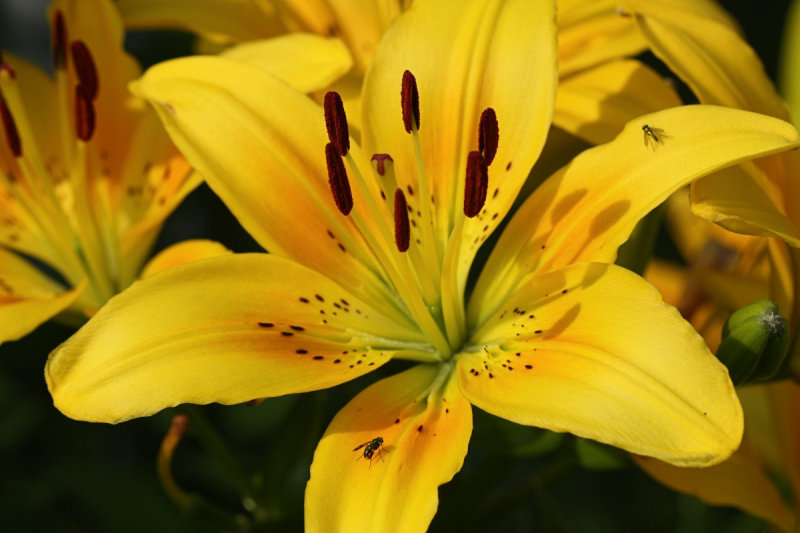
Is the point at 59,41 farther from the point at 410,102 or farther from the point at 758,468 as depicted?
the point at 758,468

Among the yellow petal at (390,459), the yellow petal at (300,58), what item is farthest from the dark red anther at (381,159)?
the yellow petal at (390,459)

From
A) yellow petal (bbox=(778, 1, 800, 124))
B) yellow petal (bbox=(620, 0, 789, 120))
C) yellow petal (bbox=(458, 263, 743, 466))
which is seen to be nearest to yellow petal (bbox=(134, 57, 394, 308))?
yellow petal (bbox=(458, 263, 743, 466))

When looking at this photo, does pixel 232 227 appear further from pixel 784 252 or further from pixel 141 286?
pixel 784 252

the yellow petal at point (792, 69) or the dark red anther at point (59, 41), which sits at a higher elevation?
the dark red anther at point (59, 41)

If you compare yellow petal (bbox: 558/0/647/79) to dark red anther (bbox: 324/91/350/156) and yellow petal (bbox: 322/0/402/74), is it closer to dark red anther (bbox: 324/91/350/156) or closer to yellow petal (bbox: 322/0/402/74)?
yellow petal (bbox: 322/0/402/74)

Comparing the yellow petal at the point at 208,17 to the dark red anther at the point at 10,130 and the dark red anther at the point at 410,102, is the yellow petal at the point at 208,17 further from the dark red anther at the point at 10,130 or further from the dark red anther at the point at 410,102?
the dark red anther at the point at 410,102

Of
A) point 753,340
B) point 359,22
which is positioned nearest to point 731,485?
point 753,340

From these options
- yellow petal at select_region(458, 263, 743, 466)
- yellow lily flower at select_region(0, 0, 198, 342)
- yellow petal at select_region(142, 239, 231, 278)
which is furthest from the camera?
yellow lily flower at select_region(0, 0, 198, 342)
